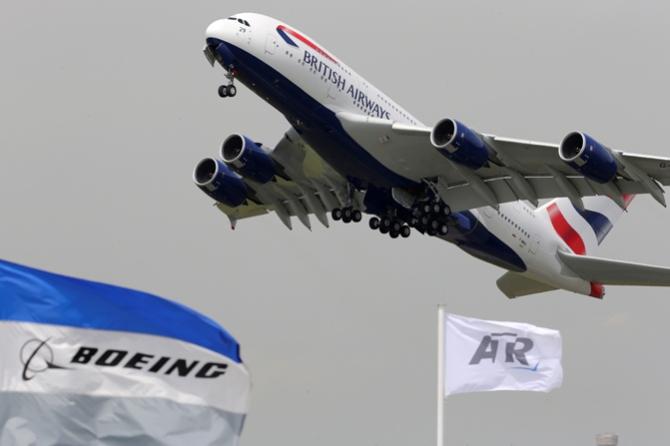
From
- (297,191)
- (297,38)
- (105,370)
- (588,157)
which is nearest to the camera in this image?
(105,370)

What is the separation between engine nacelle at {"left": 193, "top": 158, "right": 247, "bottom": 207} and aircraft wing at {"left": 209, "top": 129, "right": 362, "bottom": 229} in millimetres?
393

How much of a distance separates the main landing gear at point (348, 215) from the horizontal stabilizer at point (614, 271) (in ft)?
24.5

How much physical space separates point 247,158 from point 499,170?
7142 mm

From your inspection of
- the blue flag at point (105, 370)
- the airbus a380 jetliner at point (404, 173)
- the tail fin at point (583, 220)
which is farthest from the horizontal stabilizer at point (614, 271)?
the blue flag at point (105, 370)

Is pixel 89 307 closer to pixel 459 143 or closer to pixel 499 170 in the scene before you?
pixel 459 143

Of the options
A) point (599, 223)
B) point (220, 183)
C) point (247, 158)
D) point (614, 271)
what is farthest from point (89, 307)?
point (599, 223)

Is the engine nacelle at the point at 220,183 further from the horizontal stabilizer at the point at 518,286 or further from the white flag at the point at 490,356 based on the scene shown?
the white flag at the point at 490,356

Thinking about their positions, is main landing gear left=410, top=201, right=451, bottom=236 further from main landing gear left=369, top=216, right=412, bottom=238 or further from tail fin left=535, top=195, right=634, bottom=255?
tail fin left=535, top=195, right=634, bottom=255

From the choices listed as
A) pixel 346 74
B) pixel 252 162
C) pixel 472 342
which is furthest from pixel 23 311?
pixel 252 162

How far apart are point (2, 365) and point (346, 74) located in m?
24.9

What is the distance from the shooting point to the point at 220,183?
118 feet

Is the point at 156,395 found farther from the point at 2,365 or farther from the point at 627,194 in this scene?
the point at 627,194

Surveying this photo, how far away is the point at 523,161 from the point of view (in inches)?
1246

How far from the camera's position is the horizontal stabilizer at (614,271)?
37.0 meters
